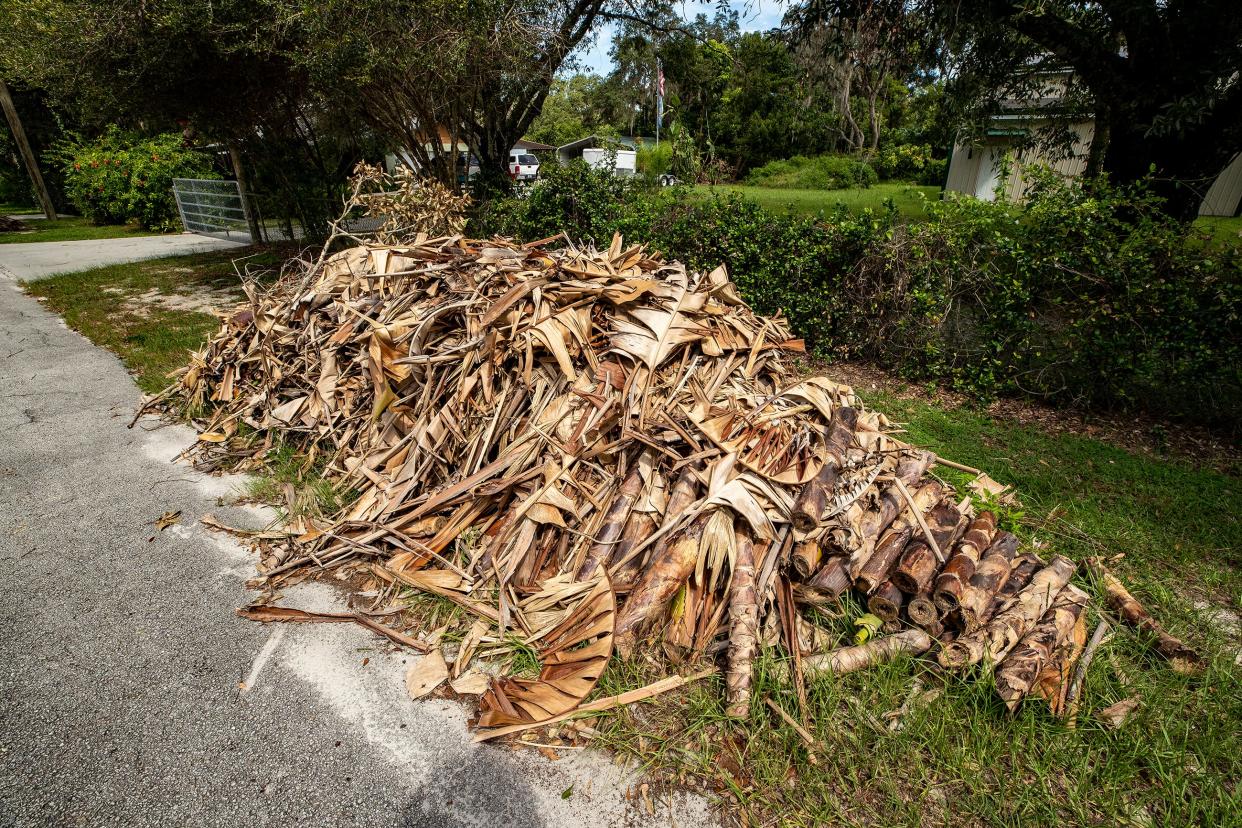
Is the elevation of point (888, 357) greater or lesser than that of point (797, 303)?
lesser

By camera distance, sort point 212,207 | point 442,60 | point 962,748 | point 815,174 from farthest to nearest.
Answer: point 815,174
point 212,207
point 442,60
point 962,748

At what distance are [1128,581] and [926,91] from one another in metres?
13.0

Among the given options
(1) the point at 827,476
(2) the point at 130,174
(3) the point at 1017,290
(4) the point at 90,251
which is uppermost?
(2) the point at 130,174

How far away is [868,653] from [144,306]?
10.8 metres

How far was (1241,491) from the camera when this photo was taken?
12.5 ft

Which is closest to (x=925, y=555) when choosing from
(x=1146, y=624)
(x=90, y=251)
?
(x=1146, y=624)

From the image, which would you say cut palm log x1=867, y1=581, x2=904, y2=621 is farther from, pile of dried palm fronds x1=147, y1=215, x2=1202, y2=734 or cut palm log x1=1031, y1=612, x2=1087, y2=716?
cut palm log x1=1031, y1=612, x2=1087, y2=716

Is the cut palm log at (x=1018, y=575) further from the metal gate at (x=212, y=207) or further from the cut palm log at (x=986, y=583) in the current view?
the metal gate at (x=212, y=207)

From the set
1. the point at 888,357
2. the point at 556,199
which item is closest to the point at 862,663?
the point at 888,357

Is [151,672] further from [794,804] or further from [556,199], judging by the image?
[556,199]

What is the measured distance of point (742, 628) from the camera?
2.28 metres

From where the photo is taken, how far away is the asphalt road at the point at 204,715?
1.89 metres

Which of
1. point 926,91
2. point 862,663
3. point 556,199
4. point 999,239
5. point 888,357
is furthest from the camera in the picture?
point 926,91

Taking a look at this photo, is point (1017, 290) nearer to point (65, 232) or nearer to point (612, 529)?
point (612, 529)
